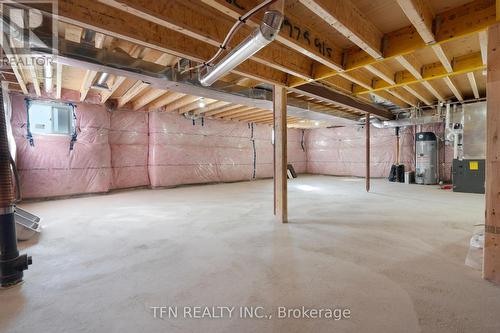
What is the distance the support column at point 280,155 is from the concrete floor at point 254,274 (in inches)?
9.3

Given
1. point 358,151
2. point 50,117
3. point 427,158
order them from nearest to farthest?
point 50,117 < point 427,158 < point 358,151

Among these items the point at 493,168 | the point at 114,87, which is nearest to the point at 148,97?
the point at 114,87

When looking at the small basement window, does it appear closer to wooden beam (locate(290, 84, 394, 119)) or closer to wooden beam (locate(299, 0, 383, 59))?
wooden beam (locate(290, 84, 394, 119))

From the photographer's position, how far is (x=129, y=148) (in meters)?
6.06

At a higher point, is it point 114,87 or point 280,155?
point 114,87

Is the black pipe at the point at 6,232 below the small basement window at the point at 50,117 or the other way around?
below

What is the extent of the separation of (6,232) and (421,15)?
11.7ft

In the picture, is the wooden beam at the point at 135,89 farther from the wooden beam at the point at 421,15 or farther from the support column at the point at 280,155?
the wooden beam at the point at 421,15

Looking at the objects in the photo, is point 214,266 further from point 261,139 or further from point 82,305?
point 261,139

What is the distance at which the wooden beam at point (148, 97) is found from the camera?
14.7 ft

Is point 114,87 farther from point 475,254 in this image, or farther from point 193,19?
point 475,254

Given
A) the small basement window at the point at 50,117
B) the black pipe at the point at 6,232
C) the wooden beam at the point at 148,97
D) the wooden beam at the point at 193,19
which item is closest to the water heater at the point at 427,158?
the wooden beam at the point at 193,19

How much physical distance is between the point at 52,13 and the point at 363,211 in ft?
13.7

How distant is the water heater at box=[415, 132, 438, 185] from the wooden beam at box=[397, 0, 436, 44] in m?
5.59
